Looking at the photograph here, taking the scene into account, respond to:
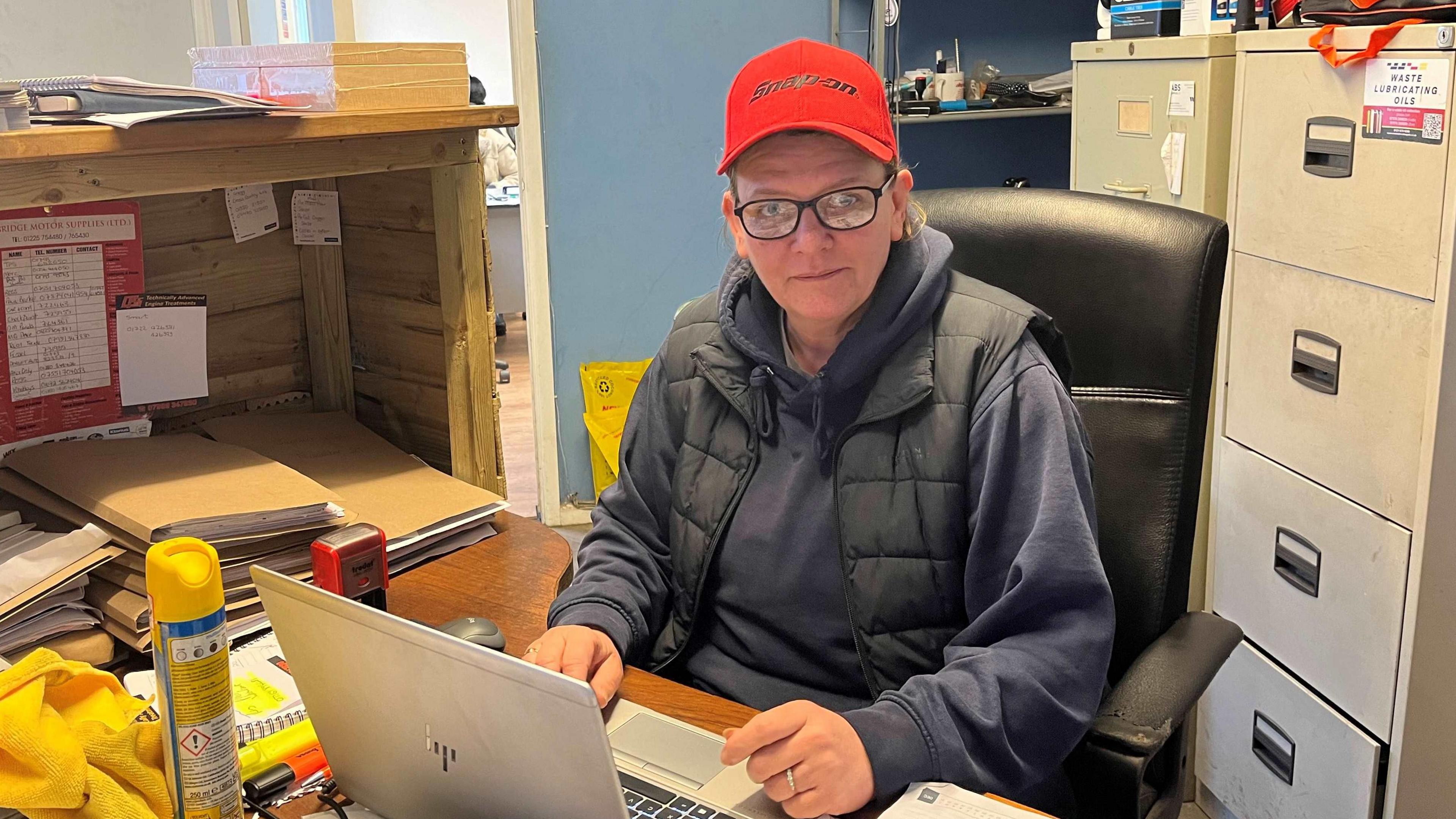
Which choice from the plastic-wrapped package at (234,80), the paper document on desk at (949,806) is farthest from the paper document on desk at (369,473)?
the paper document on desk at (949,806)

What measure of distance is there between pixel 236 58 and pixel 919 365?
39.8 inches

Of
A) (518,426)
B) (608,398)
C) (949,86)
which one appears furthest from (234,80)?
(518,426)

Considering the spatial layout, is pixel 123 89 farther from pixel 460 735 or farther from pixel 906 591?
pixel 906 591

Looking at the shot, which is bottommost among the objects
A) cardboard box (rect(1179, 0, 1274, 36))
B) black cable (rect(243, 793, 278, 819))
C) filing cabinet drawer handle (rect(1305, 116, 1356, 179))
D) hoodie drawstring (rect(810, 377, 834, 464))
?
black cable (rect(243, 793, 278, 819))

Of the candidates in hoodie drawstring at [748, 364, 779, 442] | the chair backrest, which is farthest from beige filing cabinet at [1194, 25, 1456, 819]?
hoodie drawstring at [748, 364, 779, 442]

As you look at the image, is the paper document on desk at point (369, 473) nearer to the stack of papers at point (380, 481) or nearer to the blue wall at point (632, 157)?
the stack of papers at point (380, 481)

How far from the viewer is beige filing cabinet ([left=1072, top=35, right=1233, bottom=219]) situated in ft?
7.27

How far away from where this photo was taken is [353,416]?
5.98 feet

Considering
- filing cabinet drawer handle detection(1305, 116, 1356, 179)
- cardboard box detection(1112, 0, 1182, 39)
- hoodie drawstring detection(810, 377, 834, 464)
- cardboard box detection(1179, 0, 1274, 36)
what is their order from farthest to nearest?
cardboard box detection(1112, 0, 1182, 39)
cardboard box detection(1179, 0, 1274, 36)
filing cabinet drawer handle detection(1305, 116, 1356, 179)
hoodie drawstring detection(810, 377, 834, 464)

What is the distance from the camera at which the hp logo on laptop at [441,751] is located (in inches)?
34.5

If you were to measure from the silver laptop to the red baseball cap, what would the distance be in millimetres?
621

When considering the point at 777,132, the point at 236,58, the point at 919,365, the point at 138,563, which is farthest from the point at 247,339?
the point at 919,365

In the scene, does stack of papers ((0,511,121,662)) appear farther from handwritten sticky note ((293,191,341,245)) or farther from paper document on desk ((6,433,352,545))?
handwritten sticky note ((293,191,341,245))

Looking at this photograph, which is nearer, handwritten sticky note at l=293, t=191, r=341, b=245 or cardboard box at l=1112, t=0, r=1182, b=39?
handwritten sticky note at l=293, t=191, r=341, b=245
